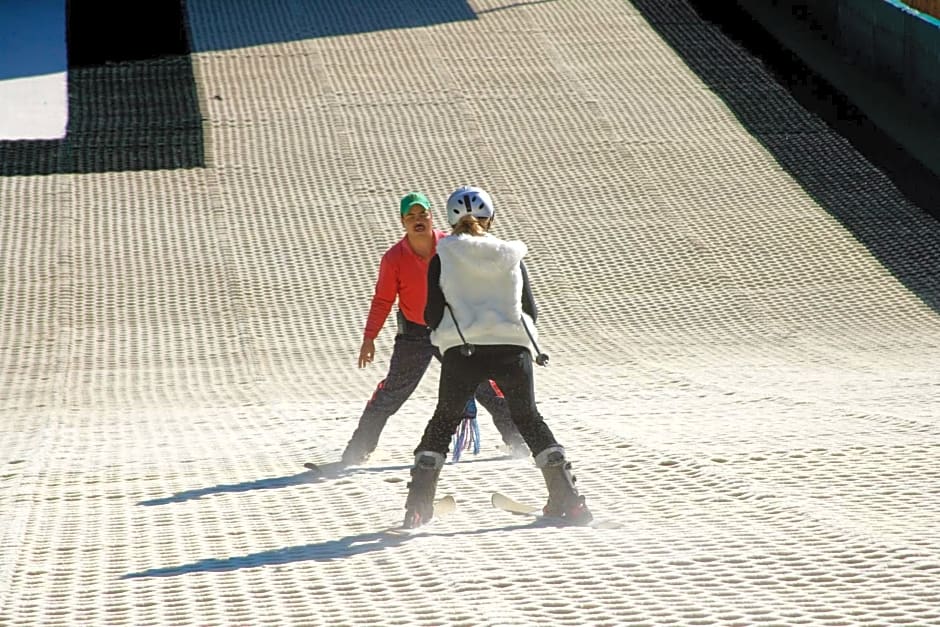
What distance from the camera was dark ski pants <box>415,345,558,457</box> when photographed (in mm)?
4836

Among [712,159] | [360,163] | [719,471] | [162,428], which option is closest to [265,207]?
[360,163]

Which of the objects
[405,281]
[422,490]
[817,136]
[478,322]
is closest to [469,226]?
[478,322]

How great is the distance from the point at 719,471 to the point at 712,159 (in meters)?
7.39

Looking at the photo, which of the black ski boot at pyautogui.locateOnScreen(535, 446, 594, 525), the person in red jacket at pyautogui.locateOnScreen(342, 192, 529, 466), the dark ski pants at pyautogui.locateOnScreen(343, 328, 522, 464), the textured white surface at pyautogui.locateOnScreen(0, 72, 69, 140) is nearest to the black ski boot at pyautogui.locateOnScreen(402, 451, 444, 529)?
the black ski boot at pyautogui.locateOnScreen(535, 446, 594, 525)

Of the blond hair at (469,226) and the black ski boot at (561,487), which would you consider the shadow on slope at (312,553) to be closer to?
the black ski boot at (561,487)

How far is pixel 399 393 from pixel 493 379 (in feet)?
4.61

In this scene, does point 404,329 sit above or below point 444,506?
above

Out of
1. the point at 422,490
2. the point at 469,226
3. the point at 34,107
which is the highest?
Result: the point at 34,107

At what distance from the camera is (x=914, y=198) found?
11820 millimetres

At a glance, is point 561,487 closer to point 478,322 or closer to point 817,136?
point 478,322

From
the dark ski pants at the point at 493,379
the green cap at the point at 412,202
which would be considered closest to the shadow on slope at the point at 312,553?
the dark ski pants at the point at 493,379

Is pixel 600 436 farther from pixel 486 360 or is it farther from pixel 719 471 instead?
pixel 486 360

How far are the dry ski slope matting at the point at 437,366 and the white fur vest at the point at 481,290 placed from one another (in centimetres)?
64

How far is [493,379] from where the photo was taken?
490cm
